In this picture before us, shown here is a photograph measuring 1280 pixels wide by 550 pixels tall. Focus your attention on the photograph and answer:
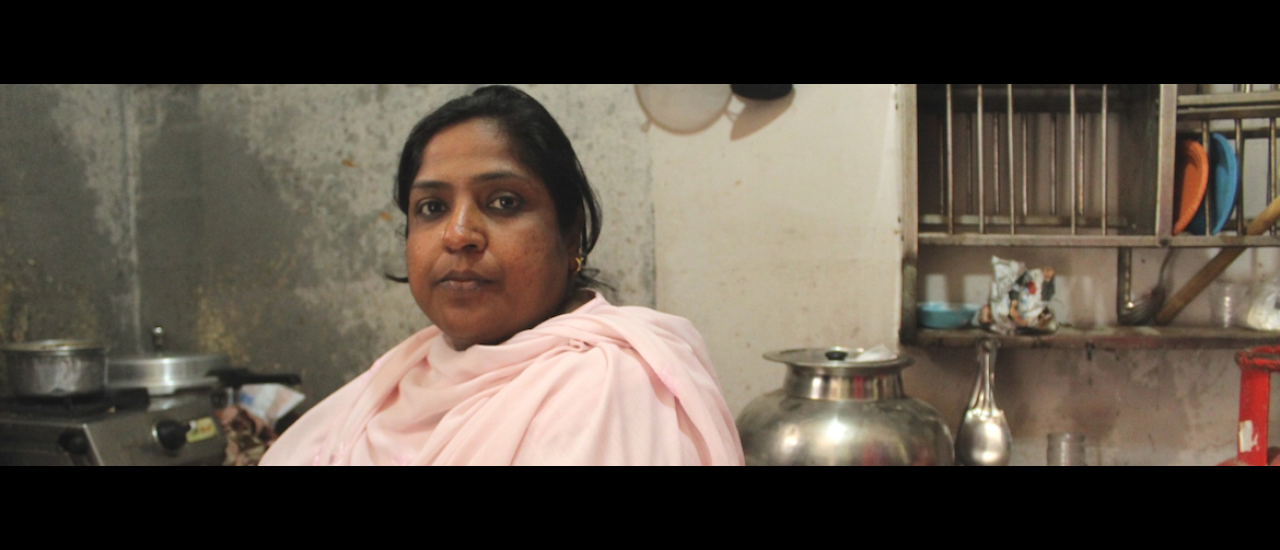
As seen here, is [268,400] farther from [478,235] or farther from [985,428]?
[985,428]

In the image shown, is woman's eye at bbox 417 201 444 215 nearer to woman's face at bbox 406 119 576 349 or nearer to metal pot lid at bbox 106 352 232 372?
woman's face at bbox 406 119 576 349

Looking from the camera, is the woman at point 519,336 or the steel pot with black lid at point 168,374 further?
the steel pot with black lid at point 168,374

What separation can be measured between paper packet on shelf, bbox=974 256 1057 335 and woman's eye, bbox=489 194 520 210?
1.15 metres

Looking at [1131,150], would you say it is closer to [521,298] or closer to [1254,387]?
[1254,387]

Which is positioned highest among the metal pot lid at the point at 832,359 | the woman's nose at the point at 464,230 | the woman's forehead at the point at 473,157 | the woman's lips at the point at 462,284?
the woman's forehead at the point at 473,157

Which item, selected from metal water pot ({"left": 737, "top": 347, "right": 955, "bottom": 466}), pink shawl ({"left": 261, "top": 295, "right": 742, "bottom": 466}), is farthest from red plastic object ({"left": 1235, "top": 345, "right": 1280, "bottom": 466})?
Result: pink shawl ({"left": 261, "top": 295, "right": 742, "bottom": 466})

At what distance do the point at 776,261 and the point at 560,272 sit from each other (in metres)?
0.86

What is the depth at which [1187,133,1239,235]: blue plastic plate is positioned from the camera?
4.77 ft

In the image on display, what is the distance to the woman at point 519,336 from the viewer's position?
0.78 m

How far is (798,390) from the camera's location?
53.8 inches

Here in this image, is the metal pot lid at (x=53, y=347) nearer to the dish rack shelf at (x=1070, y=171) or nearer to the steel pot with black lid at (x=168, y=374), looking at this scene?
the steel pot with black lid at (x=168, y=374)

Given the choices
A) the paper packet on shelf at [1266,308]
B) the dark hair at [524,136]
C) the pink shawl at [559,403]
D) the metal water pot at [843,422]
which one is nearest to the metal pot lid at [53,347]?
the pink shawl at [559,403]

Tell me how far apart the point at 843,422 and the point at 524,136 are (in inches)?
30.4

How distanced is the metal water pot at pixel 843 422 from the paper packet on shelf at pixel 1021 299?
0.35 m
